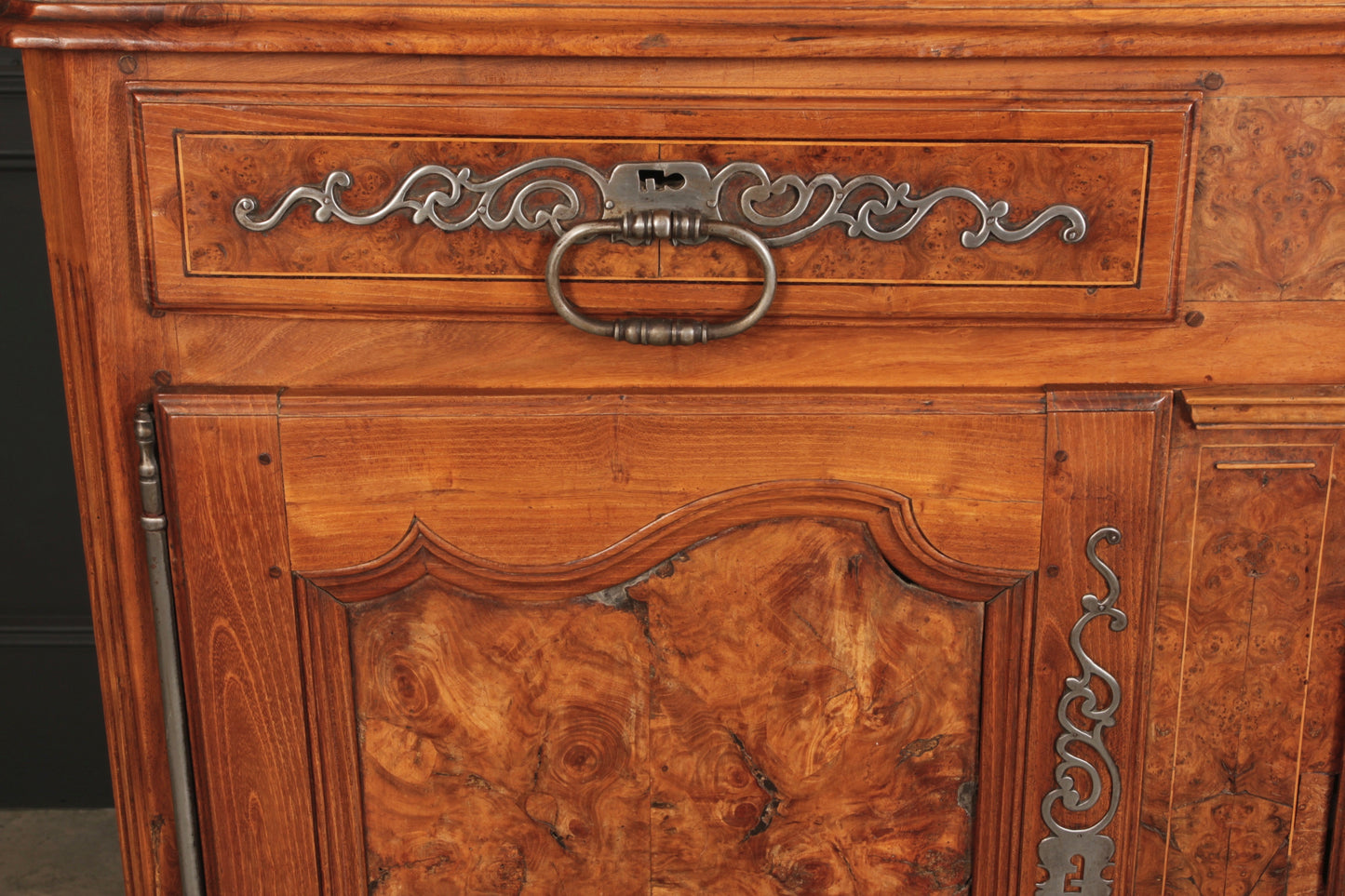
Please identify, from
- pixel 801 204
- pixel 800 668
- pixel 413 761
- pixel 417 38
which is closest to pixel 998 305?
pixel 801 204

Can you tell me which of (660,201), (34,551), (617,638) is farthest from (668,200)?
(34,551)

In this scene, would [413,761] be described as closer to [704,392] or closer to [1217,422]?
[704,392]

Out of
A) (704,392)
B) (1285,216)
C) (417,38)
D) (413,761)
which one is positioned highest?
(417,38)

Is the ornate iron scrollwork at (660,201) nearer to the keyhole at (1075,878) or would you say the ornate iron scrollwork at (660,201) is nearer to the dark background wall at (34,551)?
the keyhole at (1075,878)

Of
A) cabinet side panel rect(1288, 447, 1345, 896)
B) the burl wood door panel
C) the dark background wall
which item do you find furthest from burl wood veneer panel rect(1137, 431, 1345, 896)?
the dark background wall

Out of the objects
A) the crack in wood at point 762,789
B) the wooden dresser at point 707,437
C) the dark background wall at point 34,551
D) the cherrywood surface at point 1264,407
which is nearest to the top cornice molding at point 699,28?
the wooden dresser at point 707,437

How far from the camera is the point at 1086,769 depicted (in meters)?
0.76

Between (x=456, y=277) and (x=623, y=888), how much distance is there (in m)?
0.44

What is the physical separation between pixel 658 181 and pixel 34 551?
3.16ft

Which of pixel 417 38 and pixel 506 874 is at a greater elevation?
pixel 417 38

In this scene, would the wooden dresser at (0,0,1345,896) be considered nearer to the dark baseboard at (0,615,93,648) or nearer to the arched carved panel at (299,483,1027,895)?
the arched carved panel at (299,483,1027,895)

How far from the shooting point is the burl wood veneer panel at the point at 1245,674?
2.36ft

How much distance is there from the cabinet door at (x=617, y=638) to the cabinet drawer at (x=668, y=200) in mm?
72

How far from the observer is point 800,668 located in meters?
0.75
